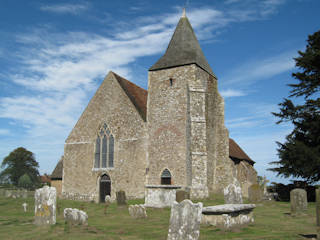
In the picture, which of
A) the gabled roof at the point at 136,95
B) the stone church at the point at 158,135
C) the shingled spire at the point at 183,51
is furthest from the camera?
the gabled roof at the point at 136,95

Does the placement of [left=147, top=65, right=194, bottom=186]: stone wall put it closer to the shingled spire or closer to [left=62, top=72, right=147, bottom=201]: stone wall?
the shingled spire

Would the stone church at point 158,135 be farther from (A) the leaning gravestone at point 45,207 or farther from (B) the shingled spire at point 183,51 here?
(A) the leaning gravestone at point 45,207

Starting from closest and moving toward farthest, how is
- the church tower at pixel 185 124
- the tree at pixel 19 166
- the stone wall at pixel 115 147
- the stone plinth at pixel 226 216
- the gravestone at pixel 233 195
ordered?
1. the stone plinth at pixel 226 216
2. the gravestone at pixel 233 195
3. the church tower at pixel 185 124
4. the stone wall at pixel 115 147
5. the tree at pixel 19 166

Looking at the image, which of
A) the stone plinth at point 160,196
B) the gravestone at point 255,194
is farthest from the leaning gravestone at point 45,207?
the gravestone at point 255,194

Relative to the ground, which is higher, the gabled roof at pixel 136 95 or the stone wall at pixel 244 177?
the gabled roof at pixel 136 95

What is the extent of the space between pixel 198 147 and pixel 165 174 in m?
3.25

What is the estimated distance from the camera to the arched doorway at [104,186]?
83.8 ft

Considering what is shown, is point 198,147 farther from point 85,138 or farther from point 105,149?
point 85,138

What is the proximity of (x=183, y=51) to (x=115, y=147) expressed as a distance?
9963 mm

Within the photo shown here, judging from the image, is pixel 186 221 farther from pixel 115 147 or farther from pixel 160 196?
pixel 115 147

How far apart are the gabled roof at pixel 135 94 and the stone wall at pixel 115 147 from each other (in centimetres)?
46

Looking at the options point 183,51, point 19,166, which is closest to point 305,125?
point 183,51

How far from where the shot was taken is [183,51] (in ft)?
85.9

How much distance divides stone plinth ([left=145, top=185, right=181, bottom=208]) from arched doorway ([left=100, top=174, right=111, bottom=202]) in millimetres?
A: 7978
